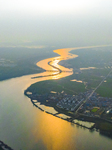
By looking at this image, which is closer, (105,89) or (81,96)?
(81,96)

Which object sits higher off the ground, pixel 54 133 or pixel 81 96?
pixel 81 96

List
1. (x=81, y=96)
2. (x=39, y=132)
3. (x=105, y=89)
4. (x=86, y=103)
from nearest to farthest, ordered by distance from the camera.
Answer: (x=39, y=132) < (x=86, y=103) < (x=81, y=96) < (x=105, y=89)

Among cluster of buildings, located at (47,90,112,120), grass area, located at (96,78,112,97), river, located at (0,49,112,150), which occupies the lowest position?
river, located at (0,49,112,150)

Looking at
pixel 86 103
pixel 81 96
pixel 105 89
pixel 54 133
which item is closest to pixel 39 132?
pixel 54 133

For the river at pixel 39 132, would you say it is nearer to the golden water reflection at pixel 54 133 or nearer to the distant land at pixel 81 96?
the golden water reflection at pixel 54 133

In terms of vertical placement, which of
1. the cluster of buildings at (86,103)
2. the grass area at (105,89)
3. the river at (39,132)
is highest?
the grass area at (105,89)

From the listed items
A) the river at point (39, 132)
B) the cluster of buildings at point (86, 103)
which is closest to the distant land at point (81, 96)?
the cluster of buildings at point (86, 103)

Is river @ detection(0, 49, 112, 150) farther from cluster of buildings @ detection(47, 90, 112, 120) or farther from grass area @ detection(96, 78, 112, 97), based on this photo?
grass area @ detection(96, 78, 112, 97)

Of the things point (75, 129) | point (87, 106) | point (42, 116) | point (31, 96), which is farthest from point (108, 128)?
point (31, 96)

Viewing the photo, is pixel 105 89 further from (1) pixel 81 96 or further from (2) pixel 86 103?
(2) pixel 86 103

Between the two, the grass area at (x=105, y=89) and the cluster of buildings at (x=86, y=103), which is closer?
the cluster of buildings at (x=86, y=103)

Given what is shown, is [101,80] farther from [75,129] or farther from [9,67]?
[9,67]

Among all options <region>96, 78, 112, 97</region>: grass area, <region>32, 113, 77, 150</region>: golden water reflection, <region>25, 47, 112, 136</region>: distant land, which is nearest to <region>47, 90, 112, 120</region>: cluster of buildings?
<region>25, 47, 112, 136</region>: distant land
